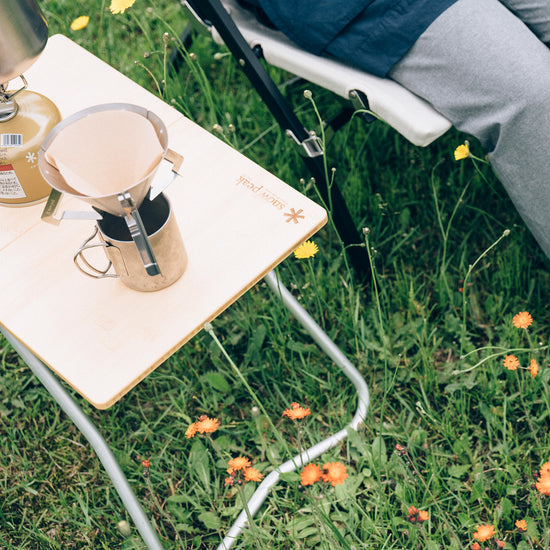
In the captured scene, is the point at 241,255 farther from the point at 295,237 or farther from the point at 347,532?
the point at 347,532

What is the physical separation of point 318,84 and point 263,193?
52 cm

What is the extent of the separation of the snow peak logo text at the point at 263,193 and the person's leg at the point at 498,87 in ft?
1.75

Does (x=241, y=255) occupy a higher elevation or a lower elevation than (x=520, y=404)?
higher

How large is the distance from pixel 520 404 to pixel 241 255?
0.94 metres

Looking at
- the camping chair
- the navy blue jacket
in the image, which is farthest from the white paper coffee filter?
the navy blue jacket

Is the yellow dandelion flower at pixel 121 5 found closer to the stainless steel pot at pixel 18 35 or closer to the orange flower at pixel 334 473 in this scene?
the stainless steel pot at pixel 18 35

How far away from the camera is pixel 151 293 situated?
1.22m

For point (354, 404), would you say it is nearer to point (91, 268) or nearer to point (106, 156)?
point (91, 268)

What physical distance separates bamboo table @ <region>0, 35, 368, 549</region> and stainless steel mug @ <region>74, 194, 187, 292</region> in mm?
42

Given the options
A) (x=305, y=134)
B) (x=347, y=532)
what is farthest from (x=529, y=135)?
(x=347, y=532)

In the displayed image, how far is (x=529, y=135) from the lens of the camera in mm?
1441

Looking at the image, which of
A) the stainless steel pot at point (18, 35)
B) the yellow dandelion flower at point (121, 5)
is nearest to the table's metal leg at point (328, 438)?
the stainless steel pot at point (18, 35)

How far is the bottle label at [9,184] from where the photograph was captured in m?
1.23

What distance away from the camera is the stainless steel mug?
3.52 feet
